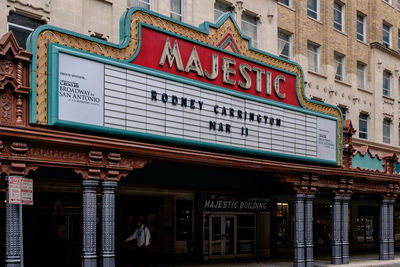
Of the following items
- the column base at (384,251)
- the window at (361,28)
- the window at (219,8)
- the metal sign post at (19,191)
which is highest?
the window at (361,28)

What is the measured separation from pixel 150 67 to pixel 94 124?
2.70m

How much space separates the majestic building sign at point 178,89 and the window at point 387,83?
1538 centimetres

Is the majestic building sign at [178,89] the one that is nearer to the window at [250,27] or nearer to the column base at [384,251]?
the window at [250,27]

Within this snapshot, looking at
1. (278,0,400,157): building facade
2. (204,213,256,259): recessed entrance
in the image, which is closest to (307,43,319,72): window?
(278,0,400,157): building facade

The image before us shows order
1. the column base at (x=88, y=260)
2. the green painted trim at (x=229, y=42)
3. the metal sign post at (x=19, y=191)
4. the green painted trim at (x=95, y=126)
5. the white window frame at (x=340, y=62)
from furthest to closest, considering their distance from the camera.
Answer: the white window frame at (x=340, y=62)
the green painted trim at (x=229, y=42)
the column base at (x=88, y=260)
the green painted trim at (x=95, y=126)
the metal sign post at (x=19, y=191)

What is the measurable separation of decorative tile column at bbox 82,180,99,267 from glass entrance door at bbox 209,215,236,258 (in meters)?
11.0

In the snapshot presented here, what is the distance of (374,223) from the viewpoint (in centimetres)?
3625

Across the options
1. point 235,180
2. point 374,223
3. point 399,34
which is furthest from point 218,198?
point 399,34

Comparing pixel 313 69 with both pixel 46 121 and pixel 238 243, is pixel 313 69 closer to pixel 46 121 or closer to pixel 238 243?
pixel 238 243

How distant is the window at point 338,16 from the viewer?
32.3 meters

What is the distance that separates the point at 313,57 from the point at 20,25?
17404 mm

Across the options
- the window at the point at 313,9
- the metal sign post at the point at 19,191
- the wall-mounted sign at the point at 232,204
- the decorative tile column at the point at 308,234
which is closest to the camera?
the metal sign post at the point at 19,191

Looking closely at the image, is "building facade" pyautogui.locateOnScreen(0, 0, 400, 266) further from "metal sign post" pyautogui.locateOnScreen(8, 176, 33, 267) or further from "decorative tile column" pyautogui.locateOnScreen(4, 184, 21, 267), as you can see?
"metal sign post" pyautogui.locateOnScreen(8, 176, 33, 267)

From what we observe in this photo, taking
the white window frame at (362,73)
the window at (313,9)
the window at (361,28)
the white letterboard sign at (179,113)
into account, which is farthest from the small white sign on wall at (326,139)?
the window at (361,28)
